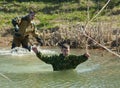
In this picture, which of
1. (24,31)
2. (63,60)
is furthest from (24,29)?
(63,60)

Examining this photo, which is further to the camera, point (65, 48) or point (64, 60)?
point (64, 60)

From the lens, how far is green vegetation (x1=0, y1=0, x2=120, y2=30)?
65.9ft

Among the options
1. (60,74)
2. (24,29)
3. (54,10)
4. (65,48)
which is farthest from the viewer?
(54,10)

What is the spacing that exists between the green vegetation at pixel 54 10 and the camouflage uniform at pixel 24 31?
491 centimetres

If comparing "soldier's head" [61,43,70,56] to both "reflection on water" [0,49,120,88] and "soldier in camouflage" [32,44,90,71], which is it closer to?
"soldier in camouflage" [32,44,90,71]

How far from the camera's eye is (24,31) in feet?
43.7

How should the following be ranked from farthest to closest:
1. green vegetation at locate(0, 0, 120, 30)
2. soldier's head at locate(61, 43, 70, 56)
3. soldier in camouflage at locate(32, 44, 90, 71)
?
green vegetation at locate(0, 0, 120, 30) < soldier in camouflage at locate(32, 44, 90, 71) < soldier's head at locate(61, 43, 70, 56)

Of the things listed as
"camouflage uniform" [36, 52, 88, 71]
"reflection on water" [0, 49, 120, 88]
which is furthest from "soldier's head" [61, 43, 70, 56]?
"reflection on water" [0, 49, 120, 88]

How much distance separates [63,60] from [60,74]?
31cm

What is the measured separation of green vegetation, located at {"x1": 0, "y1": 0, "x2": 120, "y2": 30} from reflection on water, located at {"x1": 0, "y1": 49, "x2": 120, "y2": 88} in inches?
260

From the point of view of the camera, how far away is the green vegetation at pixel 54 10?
65.9 ft

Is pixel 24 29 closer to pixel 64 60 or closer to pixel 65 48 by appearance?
pixel 64 60

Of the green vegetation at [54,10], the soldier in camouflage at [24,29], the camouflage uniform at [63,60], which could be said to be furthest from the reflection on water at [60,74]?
the green vegetation at [54,10]

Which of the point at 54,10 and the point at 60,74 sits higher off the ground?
the point at 60,74
